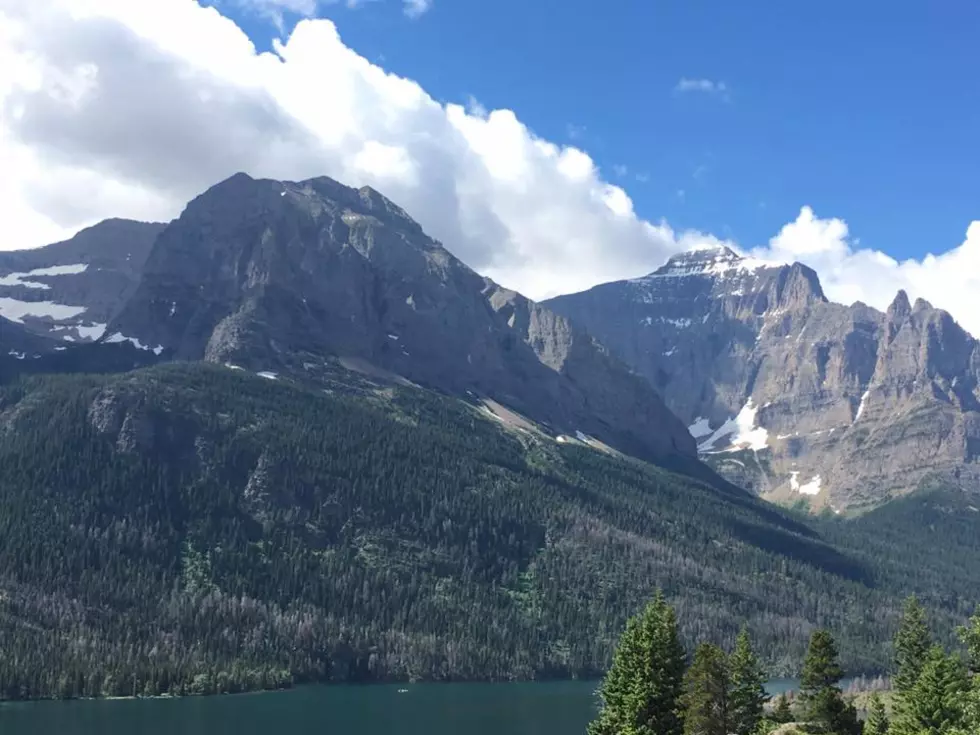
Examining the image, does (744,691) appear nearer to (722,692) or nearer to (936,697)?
(722,692)

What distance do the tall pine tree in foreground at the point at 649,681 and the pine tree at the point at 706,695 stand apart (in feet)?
4.12

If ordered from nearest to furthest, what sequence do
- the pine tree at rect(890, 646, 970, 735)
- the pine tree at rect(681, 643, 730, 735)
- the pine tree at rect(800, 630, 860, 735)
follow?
the pine tree at rect(681, 643, 730, 735)
the pine tree at rect(890, 646, 970, 735)
the pine tree at rect(800, 630, 860, 735)

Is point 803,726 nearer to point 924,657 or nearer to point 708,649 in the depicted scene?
point 708,649

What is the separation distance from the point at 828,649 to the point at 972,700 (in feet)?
95.9

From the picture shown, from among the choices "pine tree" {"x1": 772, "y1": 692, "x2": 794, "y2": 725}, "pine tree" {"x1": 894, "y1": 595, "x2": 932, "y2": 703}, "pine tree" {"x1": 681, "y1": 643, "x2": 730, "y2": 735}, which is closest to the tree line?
"pine tree" {"x1": 681, "y1": 643, "x2": 730, "y2": 735}

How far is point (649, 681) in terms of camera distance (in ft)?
258

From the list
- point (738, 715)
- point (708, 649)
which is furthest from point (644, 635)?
point (738, 715)

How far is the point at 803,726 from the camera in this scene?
81.9 m

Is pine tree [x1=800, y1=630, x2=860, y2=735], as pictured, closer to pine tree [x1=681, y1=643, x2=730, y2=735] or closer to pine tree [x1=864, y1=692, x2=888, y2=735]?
pine tree [x1=864, y1=692, x2=888, y2=735]

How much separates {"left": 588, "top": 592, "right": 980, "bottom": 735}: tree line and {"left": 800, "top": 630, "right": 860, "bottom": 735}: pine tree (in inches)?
2.8

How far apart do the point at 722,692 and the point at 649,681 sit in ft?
14.9

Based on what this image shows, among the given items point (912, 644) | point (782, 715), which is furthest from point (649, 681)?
point (912, 644)

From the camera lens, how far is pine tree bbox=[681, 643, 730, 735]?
75.5 meters

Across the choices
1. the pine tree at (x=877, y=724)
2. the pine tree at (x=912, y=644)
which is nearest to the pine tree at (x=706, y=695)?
the pine tree at (x=877, y=724)
